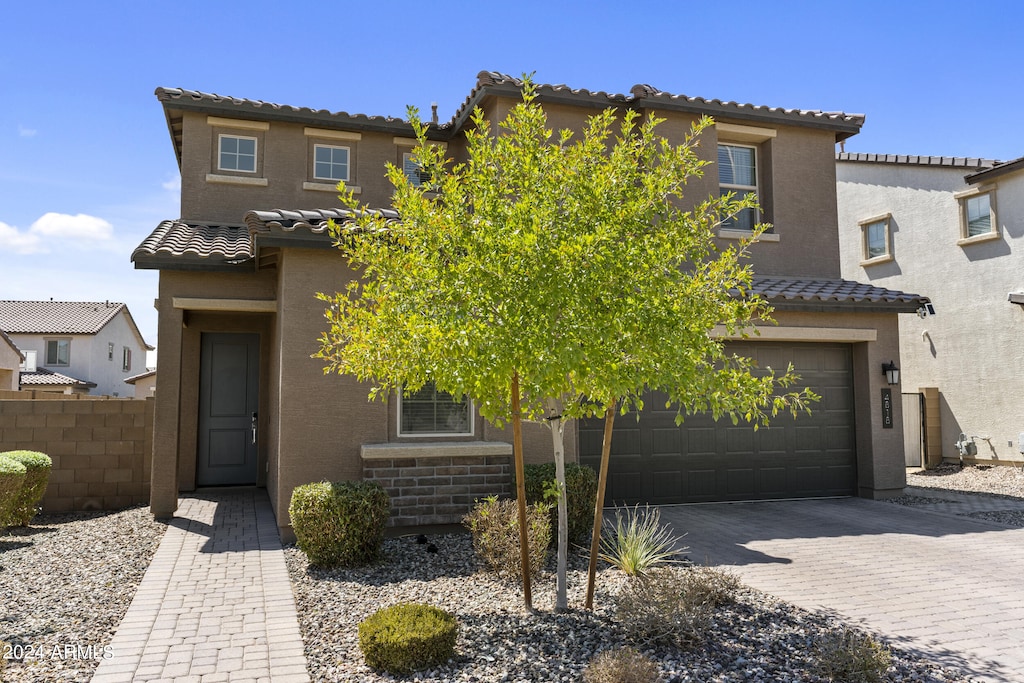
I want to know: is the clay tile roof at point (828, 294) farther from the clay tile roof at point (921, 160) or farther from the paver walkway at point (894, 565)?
the clay tile roof at point (921, 160)

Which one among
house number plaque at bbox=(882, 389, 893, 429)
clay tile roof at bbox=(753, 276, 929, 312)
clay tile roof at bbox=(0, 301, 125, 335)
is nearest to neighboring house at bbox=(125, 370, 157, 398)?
clay tile roof at bbox=(0, 301, 125, 335)

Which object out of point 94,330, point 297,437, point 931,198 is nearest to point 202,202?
point 297,437

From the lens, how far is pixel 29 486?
349 inches

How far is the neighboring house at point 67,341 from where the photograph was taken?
1353 inches

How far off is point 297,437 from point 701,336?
5043 mm

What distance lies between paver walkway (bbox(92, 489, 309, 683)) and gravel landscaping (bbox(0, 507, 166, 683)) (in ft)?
0.51

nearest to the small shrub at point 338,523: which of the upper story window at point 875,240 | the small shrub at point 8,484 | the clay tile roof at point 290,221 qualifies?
the clay tile roof at point 290,221

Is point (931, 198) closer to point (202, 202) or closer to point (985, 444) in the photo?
point (985, 444)

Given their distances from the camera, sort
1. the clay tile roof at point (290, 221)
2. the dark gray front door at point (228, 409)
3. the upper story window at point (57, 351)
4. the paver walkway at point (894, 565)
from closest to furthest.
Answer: the paver walkway at point (894, 565), the clay tile roof at point (290, 221), the dark gray front door at point (228, 409), the upper story window at point (57, 351)

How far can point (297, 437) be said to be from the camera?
8.04 meters

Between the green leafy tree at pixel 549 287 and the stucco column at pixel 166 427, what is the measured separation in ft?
15.7

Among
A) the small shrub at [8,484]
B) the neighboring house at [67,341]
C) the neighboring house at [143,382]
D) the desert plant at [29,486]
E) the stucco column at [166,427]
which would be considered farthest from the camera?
the neighboring house at [143,382]

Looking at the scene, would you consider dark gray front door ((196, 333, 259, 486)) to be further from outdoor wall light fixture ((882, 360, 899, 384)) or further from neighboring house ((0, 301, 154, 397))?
neighboring house ((0, 301, 154, 397))

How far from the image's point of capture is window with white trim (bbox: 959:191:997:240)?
49.9 feet
